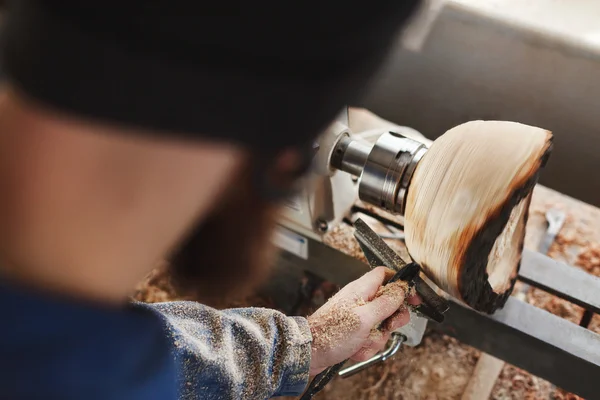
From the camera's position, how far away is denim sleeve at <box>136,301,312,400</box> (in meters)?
0.63

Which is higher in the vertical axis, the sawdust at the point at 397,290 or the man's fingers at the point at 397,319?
the sawdust at the point at 397,290

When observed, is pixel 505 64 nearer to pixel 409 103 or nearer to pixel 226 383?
pixel 409 103

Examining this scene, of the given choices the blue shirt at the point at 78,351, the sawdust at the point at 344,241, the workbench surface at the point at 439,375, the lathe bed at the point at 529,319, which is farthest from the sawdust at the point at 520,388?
the blue shirt at the point at 78,351

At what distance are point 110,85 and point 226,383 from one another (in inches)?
19.3

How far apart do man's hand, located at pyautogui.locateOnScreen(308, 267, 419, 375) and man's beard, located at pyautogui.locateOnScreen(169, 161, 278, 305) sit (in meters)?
0.35

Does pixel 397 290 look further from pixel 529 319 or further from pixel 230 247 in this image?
pixel 230 247

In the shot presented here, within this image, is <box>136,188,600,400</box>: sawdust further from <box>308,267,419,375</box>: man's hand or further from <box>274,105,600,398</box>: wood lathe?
<box>308,267,419,375</box>: man's hand

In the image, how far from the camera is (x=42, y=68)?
264 millimetres

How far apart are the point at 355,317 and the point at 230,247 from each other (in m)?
0.42

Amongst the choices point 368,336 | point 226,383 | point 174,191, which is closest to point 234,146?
point 174,191

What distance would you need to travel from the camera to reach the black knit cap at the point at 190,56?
0.82 feet

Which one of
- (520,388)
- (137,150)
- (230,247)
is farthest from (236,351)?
(520,388)

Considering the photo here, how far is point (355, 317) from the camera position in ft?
2.53

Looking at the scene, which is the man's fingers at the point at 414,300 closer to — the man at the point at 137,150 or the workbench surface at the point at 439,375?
the workbench surface at the point at 439,375
